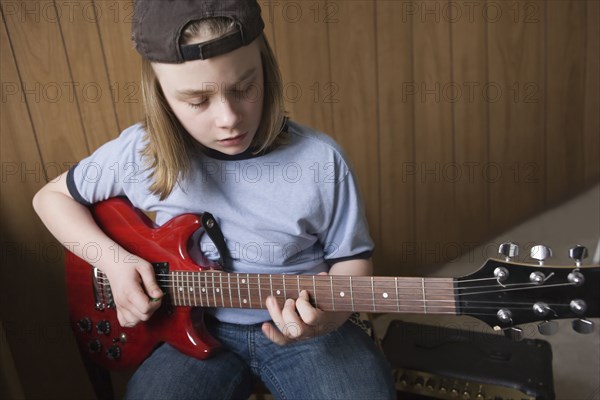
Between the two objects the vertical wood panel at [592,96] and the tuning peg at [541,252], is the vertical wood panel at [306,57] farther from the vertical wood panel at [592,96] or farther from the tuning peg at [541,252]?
the tuning peg at [541,252]

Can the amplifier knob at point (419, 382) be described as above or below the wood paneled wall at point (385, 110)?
below

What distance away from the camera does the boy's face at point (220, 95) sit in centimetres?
92

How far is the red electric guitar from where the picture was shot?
78cm

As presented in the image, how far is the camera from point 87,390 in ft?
5.17

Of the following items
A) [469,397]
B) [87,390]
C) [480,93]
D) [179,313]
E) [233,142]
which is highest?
[233,142]

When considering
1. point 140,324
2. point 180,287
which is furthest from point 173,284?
point 140,324

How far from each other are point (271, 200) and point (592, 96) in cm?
138

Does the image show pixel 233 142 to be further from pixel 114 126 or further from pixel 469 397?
pixel 469 397

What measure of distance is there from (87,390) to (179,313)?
2.21 ft

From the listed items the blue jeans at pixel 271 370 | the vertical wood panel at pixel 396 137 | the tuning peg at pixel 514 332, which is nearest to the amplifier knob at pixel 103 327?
the blue jeans at pixel 271 370

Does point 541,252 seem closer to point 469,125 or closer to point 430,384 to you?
point 430,384

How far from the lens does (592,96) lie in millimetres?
1953

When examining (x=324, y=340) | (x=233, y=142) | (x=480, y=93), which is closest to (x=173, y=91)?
(x=233, y=142)

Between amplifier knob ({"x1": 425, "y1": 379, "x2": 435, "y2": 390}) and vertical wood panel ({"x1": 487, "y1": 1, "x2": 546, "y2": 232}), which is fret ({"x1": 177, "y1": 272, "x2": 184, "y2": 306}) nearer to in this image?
amplifier knob ({"x1": 425, "y1": 379, "x2": 435, "y2": 390})
